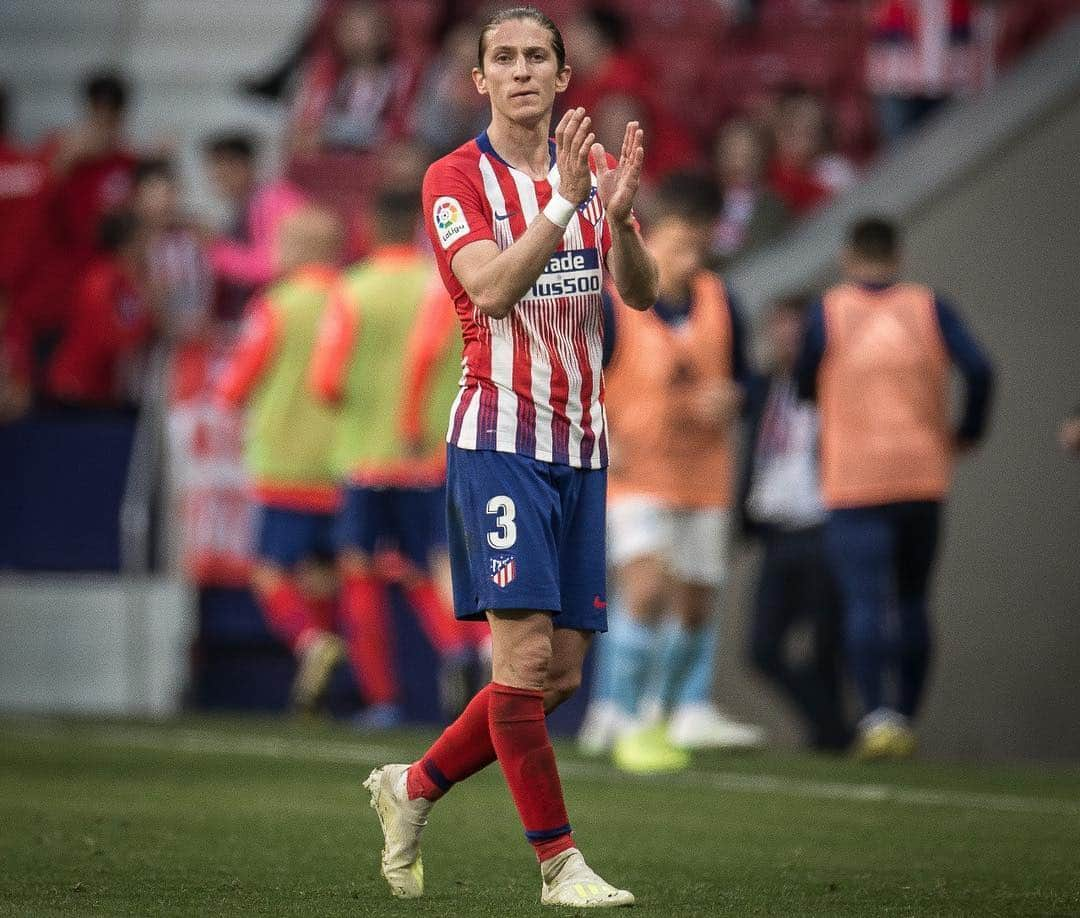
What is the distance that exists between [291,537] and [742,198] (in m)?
3.71

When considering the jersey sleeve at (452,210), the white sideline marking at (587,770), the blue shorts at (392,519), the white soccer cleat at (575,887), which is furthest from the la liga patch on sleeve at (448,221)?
the blue shorts at (392,519)

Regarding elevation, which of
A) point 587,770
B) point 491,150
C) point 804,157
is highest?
point 804,157

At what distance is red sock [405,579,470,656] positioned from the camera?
38.0ft

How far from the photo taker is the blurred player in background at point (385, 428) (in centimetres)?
1189

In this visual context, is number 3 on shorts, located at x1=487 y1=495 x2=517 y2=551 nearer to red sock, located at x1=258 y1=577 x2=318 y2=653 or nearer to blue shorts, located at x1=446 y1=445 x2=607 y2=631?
blue shorts, located at x1=446 y1=445 x2=607 y2=631

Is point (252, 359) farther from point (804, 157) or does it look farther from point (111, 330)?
point (804, 157)

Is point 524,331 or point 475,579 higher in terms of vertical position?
point 524,331

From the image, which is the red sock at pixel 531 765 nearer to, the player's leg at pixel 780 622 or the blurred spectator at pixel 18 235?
the player's leg at pixel 780 622

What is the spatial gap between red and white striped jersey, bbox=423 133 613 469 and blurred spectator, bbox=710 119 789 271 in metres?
8.11

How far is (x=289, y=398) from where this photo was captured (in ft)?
41.3

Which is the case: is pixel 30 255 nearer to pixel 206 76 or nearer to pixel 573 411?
pixel 206 76

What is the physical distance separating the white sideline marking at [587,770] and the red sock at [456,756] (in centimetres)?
268

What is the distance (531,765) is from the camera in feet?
17.0

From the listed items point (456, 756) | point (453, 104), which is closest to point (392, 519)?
point (453, 104)
